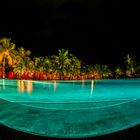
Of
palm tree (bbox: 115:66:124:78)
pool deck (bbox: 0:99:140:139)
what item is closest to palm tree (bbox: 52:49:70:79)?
palm tree (bbox: 115:66:124:78)

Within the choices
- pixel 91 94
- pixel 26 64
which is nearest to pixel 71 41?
pixel 26 64

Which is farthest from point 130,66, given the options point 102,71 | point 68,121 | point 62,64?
point 68,121

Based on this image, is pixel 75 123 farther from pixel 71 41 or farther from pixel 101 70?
pixel 71 41

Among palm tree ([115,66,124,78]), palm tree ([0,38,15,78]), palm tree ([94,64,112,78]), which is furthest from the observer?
palm tree ([115,66,124,78])

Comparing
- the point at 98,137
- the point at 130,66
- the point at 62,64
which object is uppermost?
the point at 62,64

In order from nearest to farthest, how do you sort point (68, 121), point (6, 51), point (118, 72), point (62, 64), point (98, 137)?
point (98, 137)
point (68, 121)
point (6, 51)
point (62, 64)
point (118, 72)

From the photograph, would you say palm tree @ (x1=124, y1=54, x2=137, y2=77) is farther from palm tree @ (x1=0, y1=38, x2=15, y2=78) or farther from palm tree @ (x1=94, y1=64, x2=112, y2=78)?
palm tree @ (x1=0, y1=38, x2=15, y2=78)

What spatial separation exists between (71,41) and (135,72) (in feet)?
59.1

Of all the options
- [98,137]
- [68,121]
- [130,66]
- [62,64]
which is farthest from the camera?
[130,66]

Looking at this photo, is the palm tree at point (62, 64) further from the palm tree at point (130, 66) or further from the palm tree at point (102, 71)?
the palm tree at point (130, 66)

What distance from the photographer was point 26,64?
39.3 m

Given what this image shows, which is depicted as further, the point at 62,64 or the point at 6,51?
the point at 62,64

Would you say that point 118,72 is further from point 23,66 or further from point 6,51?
point 6,51

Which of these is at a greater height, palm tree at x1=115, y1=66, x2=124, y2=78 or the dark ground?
palm tree at x1=115, y1=66, x2=124, y2=78
